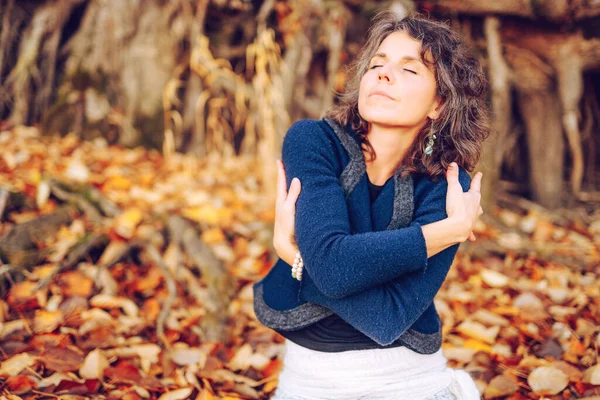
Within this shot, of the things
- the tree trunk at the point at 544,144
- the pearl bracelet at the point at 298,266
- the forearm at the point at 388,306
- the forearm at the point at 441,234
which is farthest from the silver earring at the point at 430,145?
the tree trunk at the point at 544,144

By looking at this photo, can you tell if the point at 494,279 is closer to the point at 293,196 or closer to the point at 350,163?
the point at 350,163

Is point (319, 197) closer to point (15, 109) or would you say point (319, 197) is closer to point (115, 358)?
point (115, 358)

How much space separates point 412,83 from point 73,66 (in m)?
2.74

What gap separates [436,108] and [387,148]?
188 millimetres

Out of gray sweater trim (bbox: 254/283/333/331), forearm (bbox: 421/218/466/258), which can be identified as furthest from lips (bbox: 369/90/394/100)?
gray sweater trim (bbox: 254/283/333/331)

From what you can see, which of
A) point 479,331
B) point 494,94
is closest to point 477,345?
point 479,331

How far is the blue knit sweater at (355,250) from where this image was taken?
1267 mm

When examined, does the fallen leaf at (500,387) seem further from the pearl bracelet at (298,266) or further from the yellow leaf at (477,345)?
the pearl bracelet at (298,266)

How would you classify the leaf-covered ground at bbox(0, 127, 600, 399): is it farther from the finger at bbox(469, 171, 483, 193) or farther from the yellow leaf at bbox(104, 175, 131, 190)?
the finger at bbox(469, 171, 483, 193)

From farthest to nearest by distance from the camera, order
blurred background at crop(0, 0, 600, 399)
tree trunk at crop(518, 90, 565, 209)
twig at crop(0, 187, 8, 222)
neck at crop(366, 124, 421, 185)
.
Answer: tree trunk at crop(518, 90, 565, 209) < twig at crop(0, 187, 8, 222) < blurred background at crop(0, 0, 600, 399) < neck at crop(366, 124, 421, 185)

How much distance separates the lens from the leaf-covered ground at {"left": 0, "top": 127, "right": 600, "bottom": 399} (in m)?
1.69

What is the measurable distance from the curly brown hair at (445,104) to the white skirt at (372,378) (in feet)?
1.70

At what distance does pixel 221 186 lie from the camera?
123 inches

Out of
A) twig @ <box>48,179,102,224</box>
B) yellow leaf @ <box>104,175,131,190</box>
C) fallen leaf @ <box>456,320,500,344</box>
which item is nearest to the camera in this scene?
fallen leaf @ <box>456,320,500,344</box>
